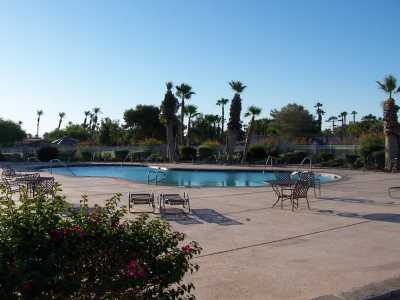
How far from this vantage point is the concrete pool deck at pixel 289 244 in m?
5.46

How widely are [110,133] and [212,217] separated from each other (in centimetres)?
5972

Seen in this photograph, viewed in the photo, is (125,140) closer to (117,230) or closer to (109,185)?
(109,185)

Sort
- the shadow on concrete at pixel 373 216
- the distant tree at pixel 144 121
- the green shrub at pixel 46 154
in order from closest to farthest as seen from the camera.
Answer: the shadow on concrete at pixel 373 216
the green shrub at pixel 46 154
the distant tree at pixel 144 121

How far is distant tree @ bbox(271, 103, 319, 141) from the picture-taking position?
70.1 meters

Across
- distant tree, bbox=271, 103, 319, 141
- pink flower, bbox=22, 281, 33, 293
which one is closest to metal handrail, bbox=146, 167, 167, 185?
pink flower, bbox=22, 281, 33, 293

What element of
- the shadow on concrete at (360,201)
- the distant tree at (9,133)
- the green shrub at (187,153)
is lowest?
the shadow on concrete at (360,201)

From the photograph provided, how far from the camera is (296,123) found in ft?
231

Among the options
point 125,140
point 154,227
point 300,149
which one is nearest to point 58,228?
point 154,227

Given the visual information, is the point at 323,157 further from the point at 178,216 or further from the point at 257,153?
the point at 178,216

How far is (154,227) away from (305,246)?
439 centimetres

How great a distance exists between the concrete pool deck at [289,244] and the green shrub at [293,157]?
65.6ft

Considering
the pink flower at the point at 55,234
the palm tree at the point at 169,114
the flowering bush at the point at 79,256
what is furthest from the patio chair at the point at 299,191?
the palm tree at the point at 169,114

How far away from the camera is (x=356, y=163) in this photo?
28.9 metres

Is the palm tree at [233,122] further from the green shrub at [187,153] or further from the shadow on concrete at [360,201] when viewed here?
the shadow on concrete at [360,201]
